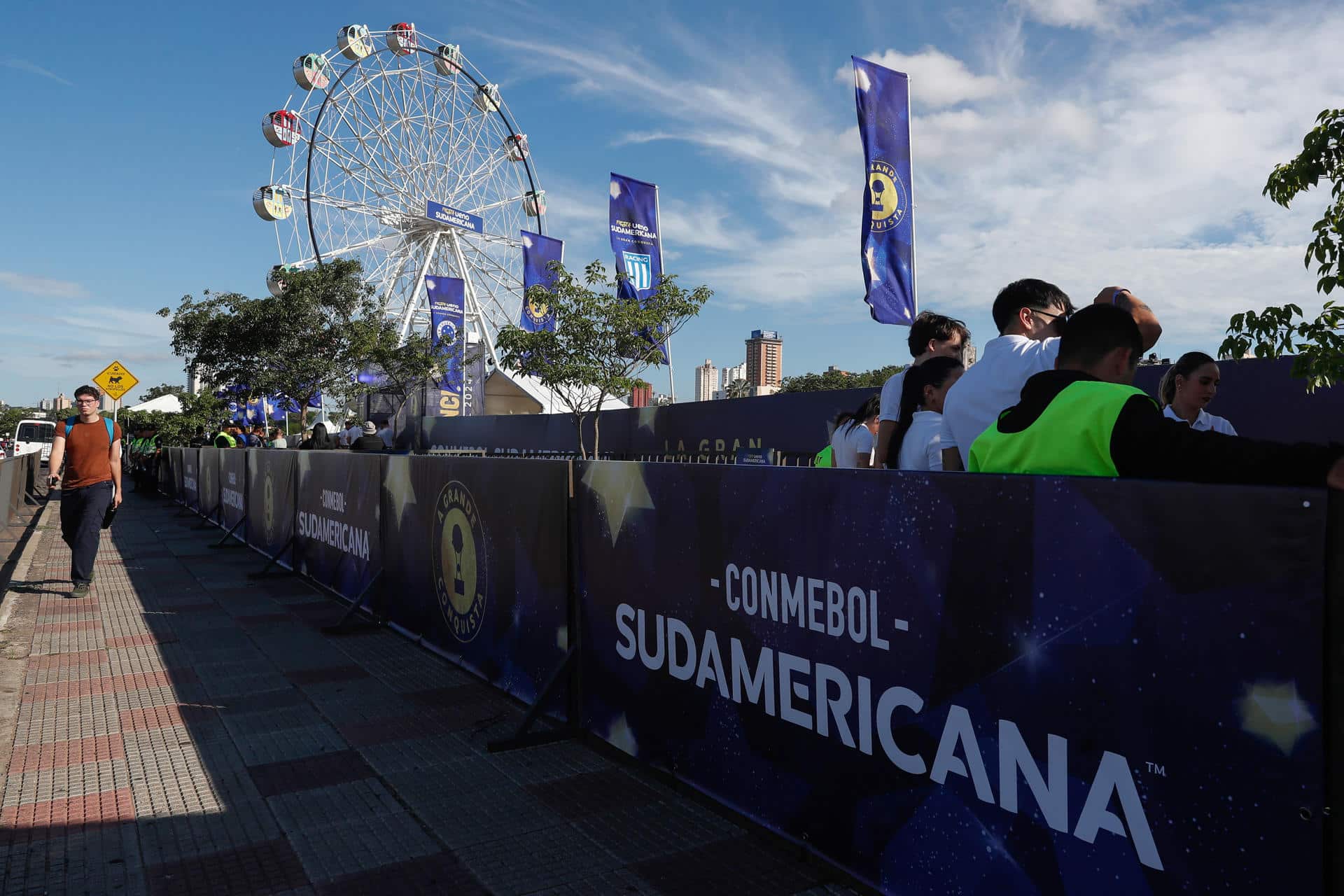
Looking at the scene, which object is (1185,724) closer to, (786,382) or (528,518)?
(528,518)

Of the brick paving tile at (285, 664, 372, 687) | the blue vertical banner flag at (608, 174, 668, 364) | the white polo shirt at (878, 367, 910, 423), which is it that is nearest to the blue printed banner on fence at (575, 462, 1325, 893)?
the white polo shirt at (878, 367, 910, 423)

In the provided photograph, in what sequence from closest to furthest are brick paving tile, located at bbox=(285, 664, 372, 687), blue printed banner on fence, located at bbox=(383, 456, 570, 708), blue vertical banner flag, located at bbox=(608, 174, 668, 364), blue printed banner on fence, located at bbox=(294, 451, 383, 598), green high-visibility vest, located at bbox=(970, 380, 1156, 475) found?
1. green high-visibility vest, located at bbox=(970, 380, 1156, 475)
2. blue printed banner on fence, located at bbox=(383, 456, 570, 708)
3. brick paving tile, located at bbox=(285, 664, 372, 687)
4. blue printed banner on fence, located at bbox=(294, 451, 383, 598)
5. blue vertical banner flag, located at bbox=(608, 174, 668, 364)

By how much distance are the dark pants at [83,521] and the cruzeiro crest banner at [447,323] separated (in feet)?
73.8

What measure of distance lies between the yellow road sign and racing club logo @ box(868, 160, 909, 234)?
16.9m

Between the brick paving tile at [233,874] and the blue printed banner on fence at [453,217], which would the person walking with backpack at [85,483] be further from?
the blue printed banner on fence at [453,217]

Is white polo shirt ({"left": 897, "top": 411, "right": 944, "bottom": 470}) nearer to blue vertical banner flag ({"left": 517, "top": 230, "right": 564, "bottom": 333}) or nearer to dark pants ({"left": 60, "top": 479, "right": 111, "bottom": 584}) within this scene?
dark pants ({"left": 60, "top": 479, "right": 111, "bottom": 584})

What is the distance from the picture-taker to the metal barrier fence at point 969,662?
1.83 m

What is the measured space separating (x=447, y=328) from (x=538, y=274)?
662cm

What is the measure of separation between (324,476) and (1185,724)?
7597 mm

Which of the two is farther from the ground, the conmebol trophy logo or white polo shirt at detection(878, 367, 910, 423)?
white polo shirt at detection(878, 367, 910, 423)

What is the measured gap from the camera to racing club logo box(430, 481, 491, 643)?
5.29m

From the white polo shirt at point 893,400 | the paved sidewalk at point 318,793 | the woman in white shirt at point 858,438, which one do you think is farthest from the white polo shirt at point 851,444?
the paved sidewalk at point 318,793

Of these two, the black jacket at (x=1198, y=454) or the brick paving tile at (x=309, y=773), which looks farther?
the brick paving tile at (x=309, y=773)

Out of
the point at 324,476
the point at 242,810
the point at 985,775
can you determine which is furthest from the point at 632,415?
the point at 985,775
